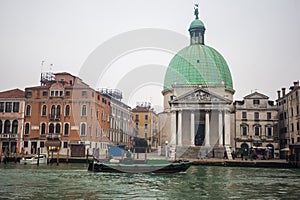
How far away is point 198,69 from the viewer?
51438 millimetres

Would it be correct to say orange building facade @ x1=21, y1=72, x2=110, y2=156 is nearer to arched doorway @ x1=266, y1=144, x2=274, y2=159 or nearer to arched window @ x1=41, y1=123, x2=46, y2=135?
arched window @ x1=41, y1=123, x2=46, y2=135

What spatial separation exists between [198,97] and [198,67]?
8434 millimetres

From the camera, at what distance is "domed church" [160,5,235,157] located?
44.2 m

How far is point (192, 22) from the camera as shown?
58.1 meters

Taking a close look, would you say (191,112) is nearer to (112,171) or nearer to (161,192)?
(112,171)

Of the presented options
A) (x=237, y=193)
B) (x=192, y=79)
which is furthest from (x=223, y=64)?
(x=237, y=193)

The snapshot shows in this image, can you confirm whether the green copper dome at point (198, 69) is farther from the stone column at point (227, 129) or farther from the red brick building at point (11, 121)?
the red brick building at point (11, 121)

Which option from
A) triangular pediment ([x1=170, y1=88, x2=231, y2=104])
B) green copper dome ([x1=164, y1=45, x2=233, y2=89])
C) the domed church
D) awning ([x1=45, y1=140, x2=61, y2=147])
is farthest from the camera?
green copper dome ([x1=164, y1=45, x2=233, y2=89])

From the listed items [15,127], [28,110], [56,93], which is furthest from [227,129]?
[15,127]

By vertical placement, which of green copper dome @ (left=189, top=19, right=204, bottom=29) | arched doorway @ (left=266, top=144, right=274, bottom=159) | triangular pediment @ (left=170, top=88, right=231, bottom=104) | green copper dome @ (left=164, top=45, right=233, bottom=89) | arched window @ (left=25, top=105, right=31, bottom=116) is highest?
green copper dome @ (left=189, top=19, right=204, bottom=29)

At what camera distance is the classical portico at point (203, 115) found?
145 ft

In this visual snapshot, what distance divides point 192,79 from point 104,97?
42.5 ft

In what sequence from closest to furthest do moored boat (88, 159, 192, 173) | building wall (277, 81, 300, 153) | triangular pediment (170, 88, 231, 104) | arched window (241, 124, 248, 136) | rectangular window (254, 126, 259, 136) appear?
1. moored boat (88, 159, 192, 173)
2. building wall (277, 81, 300, 153)
3. triangular pediment (170, 88, 231, 104)
4. rectangular window (254, 126, 259, 136)
5. arched window (241, 124, 248, 136)

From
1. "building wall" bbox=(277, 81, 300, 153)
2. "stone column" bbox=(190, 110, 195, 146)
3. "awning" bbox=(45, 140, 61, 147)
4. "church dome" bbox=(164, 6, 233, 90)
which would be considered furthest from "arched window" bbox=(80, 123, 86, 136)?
"building wall" bbox=(277, 81, 300, 153)
